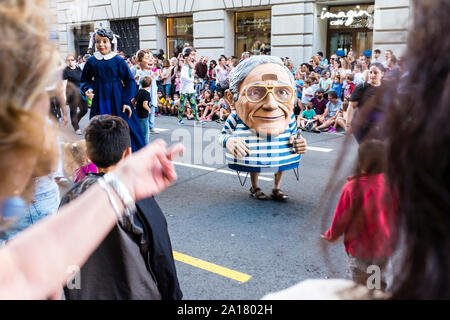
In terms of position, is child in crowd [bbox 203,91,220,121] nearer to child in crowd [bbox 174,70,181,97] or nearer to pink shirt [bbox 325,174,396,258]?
child in crowd [bbox 174,70,181,97]

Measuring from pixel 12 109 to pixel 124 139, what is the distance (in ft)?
4.87

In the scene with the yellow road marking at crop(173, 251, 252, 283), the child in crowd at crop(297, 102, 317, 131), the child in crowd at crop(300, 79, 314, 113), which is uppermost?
the child in crowd at crop(300, 79, 314, 113)

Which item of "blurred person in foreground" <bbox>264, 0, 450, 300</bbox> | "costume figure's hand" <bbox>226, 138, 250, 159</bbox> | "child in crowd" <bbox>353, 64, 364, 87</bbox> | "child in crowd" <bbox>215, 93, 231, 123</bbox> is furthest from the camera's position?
"child in crowd" <bbox>215, 93, 231, 123</bbox>

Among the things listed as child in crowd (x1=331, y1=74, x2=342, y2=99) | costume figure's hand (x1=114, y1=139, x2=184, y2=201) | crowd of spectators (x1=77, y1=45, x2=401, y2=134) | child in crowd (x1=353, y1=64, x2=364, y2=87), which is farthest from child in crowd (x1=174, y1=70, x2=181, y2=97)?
costume figure's hand (x1=114, y1=139, x2=184, y2=201)

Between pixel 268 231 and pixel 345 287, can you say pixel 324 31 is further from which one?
pixel 345 287

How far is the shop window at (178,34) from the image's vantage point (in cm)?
1856

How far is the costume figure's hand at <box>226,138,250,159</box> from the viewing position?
428cm

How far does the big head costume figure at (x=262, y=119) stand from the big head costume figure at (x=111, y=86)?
1704 mm

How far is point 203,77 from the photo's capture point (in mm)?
13766

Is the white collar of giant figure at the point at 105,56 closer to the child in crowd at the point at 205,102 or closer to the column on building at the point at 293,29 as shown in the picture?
the child in crowd at the point at 205,102

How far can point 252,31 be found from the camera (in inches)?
648

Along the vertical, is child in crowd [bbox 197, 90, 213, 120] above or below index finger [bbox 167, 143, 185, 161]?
below

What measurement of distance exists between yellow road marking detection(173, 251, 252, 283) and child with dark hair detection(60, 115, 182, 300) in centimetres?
118

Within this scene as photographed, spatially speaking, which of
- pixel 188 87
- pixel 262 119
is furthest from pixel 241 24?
pixel 262 119
